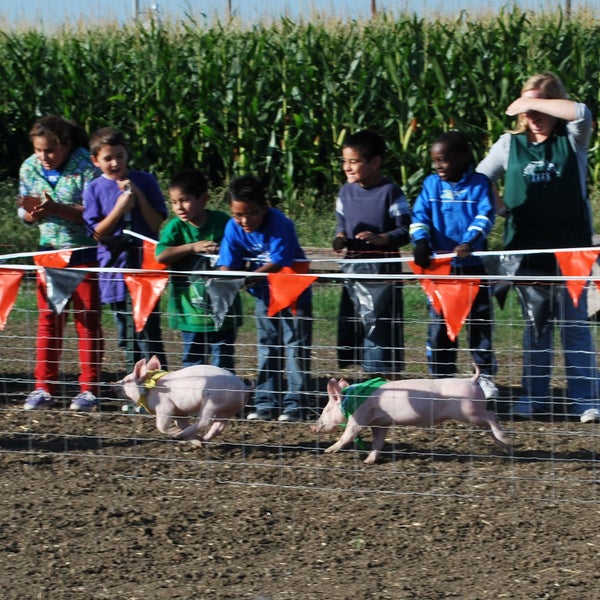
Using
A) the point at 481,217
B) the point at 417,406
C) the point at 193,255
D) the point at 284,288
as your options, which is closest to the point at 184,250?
the point at 193,255

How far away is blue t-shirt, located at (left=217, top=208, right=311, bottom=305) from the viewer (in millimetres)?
6461

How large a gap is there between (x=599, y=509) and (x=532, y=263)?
1.77 m

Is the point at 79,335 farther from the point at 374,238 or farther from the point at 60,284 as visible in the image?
the point at 374,238

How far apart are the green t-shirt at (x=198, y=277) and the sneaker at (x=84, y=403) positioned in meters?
0.64

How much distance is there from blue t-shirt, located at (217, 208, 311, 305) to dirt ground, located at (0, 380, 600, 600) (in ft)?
2.99

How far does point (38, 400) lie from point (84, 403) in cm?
30

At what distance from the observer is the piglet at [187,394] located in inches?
229

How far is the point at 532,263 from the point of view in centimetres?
662

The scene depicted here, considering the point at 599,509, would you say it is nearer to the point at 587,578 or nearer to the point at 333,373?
the point at 587,578

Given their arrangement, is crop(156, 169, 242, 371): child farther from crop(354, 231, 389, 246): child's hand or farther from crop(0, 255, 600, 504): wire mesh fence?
crop(354, 231, 389, 246): child's hand

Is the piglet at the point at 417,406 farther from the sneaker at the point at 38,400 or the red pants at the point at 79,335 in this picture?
the sneaker at the point at 38,400

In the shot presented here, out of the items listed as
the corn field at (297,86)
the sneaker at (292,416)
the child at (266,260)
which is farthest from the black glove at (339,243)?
the corn field at (297,86)

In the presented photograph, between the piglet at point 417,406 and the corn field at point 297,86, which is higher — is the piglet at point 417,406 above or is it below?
below

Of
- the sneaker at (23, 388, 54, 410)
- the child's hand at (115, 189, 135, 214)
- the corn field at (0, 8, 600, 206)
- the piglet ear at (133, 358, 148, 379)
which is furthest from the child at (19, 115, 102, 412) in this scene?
the corn field at (0, 8, 600, 206)
